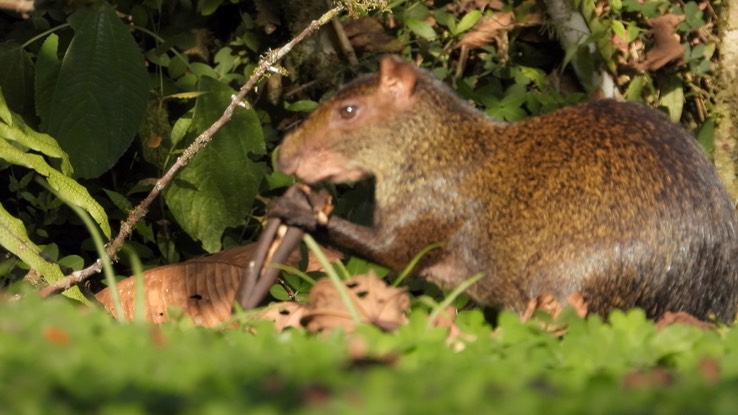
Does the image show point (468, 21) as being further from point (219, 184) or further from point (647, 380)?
point (647, 380)

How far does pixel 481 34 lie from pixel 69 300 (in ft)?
11.2

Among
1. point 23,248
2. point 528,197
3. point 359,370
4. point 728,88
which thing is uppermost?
point 359,370

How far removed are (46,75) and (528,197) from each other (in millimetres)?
2451

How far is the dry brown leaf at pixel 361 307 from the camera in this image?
2920mm

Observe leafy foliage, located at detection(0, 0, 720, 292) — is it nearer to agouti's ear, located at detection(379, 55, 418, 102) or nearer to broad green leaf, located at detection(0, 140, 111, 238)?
broad green leaf, located at detection(0, 140, 111, 238)

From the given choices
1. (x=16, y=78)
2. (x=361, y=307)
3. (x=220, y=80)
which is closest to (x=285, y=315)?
(x=361, y=307)

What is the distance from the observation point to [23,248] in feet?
13.5

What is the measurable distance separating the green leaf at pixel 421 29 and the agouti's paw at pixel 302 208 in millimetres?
2549

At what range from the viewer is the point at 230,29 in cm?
703

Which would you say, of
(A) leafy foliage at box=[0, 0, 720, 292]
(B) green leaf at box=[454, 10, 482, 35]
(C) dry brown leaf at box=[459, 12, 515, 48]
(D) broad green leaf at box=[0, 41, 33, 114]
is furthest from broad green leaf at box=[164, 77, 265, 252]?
(C) dry brown leaf at box=[459, 12, 515, 48]

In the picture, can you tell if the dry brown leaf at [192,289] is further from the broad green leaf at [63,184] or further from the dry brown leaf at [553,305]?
the dry brown leaf at [553,305]

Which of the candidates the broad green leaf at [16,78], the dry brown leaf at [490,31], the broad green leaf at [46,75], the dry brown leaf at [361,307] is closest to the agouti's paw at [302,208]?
the dry brown leaf at [361,307]

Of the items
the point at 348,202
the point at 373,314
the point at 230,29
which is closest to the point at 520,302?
the point at 373,314

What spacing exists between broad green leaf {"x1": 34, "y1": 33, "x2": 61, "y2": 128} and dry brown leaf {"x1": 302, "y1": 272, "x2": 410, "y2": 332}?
2823mm
